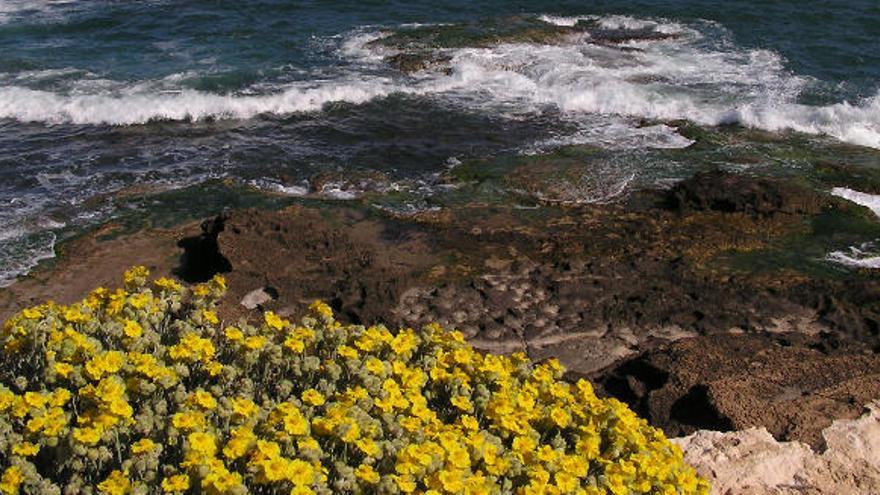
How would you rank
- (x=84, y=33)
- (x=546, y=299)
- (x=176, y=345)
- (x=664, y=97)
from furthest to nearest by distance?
(x=84, y=33) → (x=664, y=97) → (x=546, y=299) → (x=176, y=345)

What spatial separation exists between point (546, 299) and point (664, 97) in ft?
28.7

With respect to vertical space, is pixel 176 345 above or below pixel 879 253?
above

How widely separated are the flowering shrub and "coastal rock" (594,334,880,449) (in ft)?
4.48

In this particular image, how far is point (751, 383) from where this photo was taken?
7.15 m

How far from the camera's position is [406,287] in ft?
28.9

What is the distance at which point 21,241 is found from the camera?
10641mm

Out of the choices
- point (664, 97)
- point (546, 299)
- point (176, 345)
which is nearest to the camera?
point (176, 345)

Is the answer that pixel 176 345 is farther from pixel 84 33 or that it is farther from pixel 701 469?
pixel 84 33

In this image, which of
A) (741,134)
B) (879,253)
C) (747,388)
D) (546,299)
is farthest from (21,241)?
(741,134)

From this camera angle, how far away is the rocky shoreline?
7.16m

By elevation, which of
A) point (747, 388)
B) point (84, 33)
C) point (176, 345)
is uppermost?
point (176, 345)

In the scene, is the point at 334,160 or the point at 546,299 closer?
the point at 546,299

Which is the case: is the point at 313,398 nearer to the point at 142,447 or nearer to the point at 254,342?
the point at 254,342

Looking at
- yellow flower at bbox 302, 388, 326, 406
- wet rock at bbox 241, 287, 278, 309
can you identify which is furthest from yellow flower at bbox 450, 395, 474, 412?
wet rock at bbox 241, 287, 278, 309
